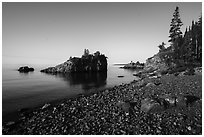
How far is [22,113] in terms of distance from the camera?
1554 centimetres

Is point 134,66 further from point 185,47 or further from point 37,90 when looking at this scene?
point 37,90

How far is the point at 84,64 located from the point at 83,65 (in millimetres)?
1152

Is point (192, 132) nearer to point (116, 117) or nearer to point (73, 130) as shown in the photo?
point (116, 117)

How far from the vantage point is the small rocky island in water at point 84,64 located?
282 ft

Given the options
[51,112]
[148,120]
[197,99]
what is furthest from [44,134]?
[197,99]

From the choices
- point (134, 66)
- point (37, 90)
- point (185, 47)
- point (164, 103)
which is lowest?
point (37, 90)

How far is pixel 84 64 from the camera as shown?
92.7 metres

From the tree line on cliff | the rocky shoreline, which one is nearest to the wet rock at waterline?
the rocky shoreline

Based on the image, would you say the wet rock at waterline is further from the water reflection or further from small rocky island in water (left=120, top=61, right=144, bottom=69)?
small rocky island in water (left=120, top=61, right=144, bottom=69)

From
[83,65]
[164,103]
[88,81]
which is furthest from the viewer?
[83,65]

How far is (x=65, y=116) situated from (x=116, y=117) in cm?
479

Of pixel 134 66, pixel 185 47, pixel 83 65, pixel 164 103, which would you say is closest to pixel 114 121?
pixel 164 103

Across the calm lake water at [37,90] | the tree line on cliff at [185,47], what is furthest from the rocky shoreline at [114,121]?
the tree line on cliff at [185,47]

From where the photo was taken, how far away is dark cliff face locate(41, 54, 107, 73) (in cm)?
8588
